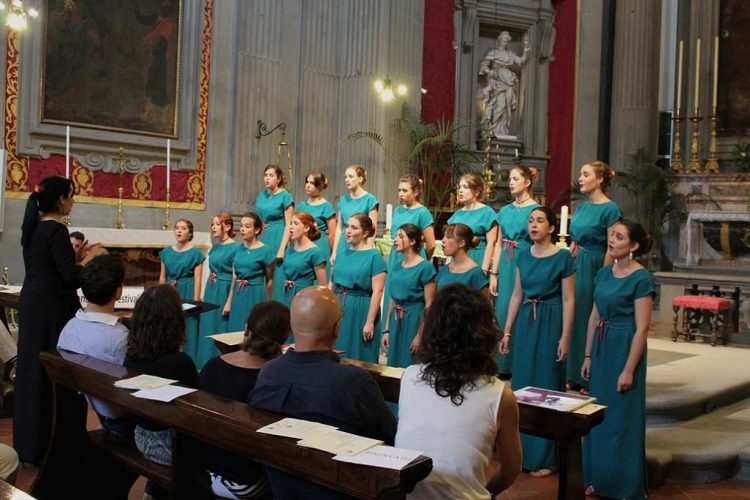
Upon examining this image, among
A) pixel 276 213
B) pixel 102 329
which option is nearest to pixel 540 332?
pixel 102 329

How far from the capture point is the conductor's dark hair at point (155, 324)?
11.1 feet

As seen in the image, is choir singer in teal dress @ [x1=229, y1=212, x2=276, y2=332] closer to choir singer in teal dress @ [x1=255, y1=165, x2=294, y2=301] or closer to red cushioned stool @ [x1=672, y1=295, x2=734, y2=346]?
choir singer in teal dress @ [x1=255, y1=165, x2=294, y2=301]

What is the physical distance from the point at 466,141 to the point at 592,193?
737 cm

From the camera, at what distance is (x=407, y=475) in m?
2.09

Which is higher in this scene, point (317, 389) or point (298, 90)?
point (298, 90)

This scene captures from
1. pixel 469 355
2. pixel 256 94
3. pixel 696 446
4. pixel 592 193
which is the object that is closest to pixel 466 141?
pixel 256 94

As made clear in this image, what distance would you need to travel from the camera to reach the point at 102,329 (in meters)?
3.75

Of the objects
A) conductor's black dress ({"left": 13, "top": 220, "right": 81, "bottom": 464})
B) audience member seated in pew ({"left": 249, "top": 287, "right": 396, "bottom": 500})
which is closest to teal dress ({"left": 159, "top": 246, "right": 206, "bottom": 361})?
Answer: conductor's black dress ({"left": 13, "top": 220, "right": 81, "bottom": 464})

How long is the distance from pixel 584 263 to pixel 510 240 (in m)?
0.70

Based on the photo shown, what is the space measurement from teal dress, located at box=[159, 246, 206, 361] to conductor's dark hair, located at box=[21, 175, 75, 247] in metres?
2.56

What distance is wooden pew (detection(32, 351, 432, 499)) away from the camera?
6.98 ft

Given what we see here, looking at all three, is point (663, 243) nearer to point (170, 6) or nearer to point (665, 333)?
point (665, 333)

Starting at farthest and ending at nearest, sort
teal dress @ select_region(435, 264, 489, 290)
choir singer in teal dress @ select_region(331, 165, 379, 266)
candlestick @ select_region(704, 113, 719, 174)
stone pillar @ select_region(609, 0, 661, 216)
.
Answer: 1. stone pillar @ select_region(609, 0, 661, 216)
2. candlestick @ select_region(704, 113, 719, 174)
3. choir singer in teal dress @ select_region(331, 165, 379, 266)
4. teal dress @ select_region(435, 264, 489, 290)

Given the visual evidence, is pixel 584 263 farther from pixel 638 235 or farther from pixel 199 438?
pixel 199 438
